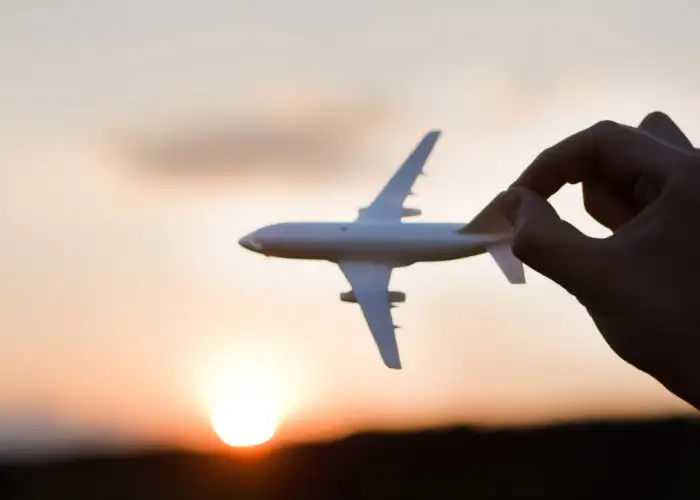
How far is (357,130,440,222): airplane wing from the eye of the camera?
1154 cm

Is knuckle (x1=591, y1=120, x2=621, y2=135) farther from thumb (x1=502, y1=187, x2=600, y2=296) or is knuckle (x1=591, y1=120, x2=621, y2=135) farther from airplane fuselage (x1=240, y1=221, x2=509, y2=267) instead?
airplane fuselage (x1=240, y1=221, x2=509, y2=267)

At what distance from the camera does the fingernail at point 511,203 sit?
2234mm

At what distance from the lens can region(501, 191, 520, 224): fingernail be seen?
2234 millimetres

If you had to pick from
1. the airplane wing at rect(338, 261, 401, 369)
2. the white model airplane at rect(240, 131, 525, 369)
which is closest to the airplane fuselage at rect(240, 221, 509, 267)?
the white model airplane at rect(240, 131, 525, 369)

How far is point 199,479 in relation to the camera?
33906 millimetres

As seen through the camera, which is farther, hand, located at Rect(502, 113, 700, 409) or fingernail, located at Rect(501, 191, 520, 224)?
fingernail, located at Rect(501, 191, 520, 224)

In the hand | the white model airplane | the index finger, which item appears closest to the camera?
the hand

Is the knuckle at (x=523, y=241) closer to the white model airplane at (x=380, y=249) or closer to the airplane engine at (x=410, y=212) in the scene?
the white model airplane at (x=380, y=249)

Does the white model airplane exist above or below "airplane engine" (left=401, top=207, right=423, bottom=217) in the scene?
below

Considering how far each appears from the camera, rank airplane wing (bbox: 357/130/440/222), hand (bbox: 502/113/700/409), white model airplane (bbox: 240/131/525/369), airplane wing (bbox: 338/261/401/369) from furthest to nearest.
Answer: airplane wing (bbox: 357/130/440/222) → airplane wing (bbox: 338/261/401/369) → white model airplane (bbox: 240/131/525/369) → hand (bbox: 502/113/700/409)

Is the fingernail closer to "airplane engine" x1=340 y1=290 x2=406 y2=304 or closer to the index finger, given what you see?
the index finger

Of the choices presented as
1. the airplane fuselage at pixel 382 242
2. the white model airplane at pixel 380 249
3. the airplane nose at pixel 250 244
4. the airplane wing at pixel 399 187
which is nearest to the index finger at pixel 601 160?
the white model airplane at pixel 380 249

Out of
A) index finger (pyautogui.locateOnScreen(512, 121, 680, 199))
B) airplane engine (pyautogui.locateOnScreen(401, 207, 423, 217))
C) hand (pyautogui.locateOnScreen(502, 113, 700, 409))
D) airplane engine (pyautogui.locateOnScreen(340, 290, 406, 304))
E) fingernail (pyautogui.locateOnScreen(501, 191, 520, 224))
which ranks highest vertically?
airplane engine (pyautogui.locateOnScreen(401, 207, 423, 217))

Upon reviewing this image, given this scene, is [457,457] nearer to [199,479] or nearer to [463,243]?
[199,479]
